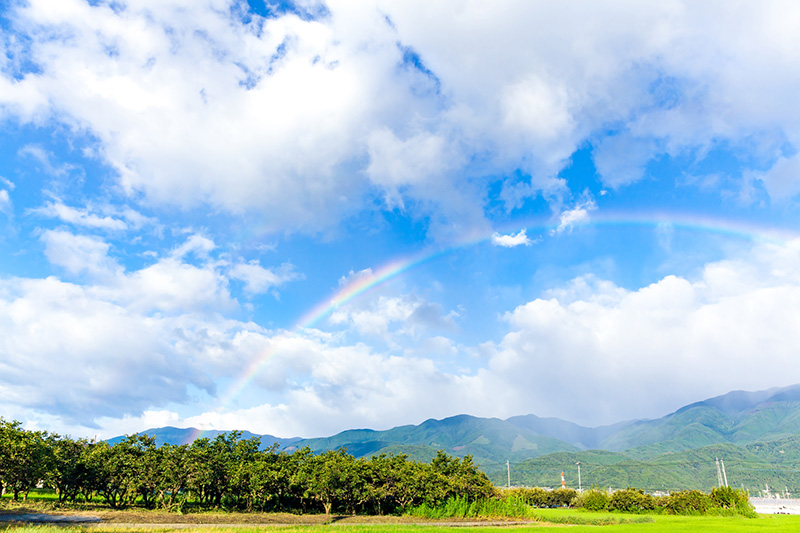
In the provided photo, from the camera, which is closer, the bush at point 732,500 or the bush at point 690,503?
the bush at point 732,500

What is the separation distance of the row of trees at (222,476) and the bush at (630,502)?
97.0 feet

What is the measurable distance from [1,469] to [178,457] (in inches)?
583

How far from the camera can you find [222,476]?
5200cm

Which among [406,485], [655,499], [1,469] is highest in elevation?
[1,469]

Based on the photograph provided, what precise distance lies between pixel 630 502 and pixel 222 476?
220 feet

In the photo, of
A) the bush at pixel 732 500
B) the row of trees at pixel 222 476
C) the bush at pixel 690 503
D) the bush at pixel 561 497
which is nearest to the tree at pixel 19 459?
the row of trees at pixel 222 476

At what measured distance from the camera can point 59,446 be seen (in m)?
48.3

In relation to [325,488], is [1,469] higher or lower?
higher

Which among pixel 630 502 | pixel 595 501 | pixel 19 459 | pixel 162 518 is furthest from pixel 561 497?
pixel 19 459

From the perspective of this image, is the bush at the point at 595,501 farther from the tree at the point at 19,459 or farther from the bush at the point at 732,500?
the tree at the point at 19,459

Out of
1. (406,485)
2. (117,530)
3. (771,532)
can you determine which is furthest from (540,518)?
(117,530)

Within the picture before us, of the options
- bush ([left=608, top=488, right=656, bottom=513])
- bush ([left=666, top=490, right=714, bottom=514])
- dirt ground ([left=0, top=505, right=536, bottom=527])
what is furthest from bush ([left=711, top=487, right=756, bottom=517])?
dirt ground ([left=0, top=505, right=536, bottom=527])

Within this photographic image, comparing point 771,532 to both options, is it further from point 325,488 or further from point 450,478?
point 325,488

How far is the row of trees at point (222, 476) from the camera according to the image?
149ft
